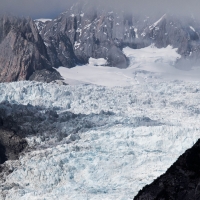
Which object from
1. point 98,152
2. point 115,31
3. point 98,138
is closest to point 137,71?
point 115,31

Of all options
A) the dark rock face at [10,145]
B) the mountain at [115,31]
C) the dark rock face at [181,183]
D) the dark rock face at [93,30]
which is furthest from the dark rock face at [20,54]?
the dark rock face at [181,183]

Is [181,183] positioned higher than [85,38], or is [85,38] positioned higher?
[181,183]

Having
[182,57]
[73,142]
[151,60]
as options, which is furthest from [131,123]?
[182,57]

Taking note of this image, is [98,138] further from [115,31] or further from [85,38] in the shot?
[115,31]

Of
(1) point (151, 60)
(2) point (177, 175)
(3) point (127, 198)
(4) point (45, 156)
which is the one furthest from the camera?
(1) point (151, 60)

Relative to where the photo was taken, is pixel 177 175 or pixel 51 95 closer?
pixel 177 175

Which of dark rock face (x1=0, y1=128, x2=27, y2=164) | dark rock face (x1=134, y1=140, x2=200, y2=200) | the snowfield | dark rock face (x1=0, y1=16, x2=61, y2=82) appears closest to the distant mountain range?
dark rock face (x1=0, y1=16, x2=61, y2=82)

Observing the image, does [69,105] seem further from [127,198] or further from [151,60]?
[151,60]
